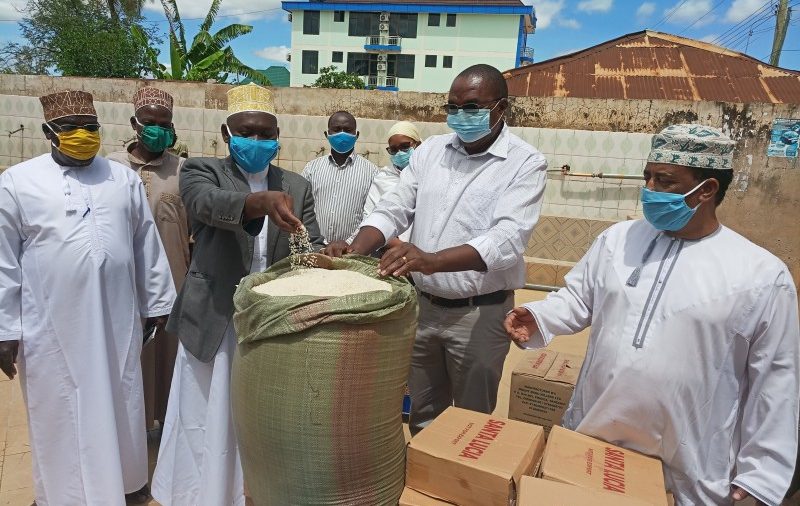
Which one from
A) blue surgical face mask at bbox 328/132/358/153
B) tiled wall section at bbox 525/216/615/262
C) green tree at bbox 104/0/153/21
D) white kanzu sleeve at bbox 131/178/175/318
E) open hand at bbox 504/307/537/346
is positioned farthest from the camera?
green tree at bbox 104/0/153/21

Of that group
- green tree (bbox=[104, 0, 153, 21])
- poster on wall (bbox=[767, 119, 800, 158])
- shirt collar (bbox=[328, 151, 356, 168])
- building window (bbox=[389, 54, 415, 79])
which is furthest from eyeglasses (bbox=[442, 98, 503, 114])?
building window (bbox=[389, 54, 415, 79])

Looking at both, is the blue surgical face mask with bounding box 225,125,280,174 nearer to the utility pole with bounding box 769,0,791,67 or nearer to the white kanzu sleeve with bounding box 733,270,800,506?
the white kanzu sleeve with bounding box 733,270,800,506

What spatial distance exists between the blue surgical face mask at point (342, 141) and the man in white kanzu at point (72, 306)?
2.08m

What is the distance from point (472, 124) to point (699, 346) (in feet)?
4.06

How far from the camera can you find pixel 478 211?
7.86ft

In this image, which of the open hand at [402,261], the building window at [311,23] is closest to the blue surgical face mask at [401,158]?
the open hand at [402,261]

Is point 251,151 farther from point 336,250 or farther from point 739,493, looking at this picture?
point 739,493

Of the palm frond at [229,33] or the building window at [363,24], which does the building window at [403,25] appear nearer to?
the building window at [363,24]

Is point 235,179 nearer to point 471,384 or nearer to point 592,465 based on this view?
point 471,384

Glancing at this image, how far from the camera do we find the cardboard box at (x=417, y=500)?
1.60 meters

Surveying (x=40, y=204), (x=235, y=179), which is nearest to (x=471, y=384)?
(x=235, y=179)

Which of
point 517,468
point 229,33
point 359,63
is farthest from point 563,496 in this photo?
point 359,63

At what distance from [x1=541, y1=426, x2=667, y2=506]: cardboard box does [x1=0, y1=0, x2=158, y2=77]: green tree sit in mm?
17297

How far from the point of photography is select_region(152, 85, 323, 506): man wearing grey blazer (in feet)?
7.70
